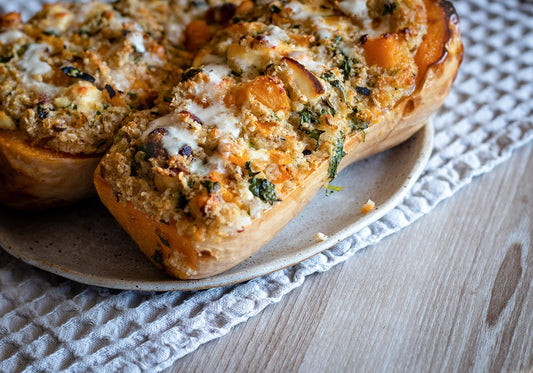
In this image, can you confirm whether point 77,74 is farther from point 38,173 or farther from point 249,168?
point 249,168

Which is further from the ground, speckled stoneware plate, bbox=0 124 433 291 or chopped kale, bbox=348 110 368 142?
chopped kale, bbox=348 110 368 142

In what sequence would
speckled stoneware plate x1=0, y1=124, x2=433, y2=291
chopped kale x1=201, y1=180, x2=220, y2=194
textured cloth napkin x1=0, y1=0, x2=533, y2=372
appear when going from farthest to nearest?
speckled stoneware plate x1=0, y1=124, x2=433, y2=291, textured cloth napkin x1=0, y1=0, x2=533, y2=372, chopped kale x1=201, y1=180, x2=220, y2=194

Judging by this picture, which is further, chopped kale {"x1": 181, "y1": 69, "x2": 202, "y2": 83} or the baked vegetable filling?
chopped kale {"x1": 181, "y1": 69, "x2": 202, "y2": 83}

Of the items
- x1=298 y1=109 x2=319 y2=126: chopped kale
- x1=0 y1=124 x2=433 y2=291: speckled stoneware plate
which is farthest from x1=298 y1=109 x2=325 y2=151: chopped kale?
x1=0 y1=124 x2=433 y2=291: speckled stoneware plate

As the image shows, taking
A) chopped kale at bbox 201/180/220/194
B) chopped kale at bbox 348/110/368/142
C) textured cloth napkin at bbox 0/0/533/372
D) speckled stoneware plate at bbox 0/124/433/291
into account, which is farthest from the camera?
chopped kale at bbox 348/110/368/142

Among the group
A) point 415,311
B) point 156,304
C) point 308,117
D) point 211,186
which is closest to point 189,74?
point 308,117

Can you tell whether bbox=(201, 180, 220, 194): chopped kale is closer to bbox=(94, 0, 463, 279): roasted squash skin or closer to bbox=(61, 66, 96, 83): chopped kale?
bbox=(94, 0, 463, 279): roasted squash skin
